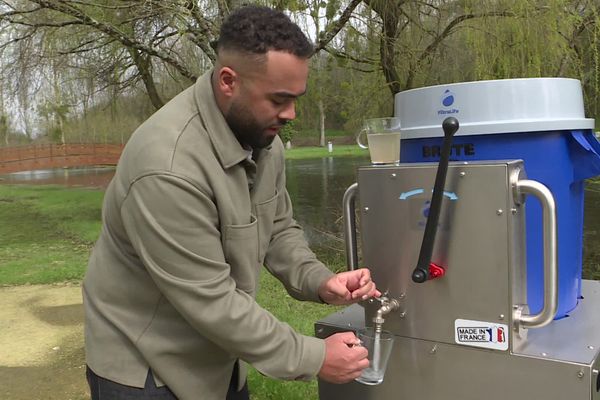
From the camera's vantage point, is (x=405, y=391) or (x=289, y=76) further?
(x=405, y=391)

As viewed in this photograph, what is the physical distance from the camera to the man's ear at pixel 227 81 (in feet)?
4.33

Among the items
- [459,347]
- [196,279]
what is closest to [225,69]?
[196,279]

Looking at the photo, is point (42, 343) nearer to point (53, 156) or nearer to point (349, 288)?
point (349, 288)

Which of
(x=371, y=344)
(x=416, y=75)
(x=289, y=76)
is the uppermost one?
(x=416, y=75)

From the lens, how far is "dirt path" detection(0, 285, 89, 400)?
3127 mm

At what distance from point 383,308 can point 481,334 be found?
25 centimetres

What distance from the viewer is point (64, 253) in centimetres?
692

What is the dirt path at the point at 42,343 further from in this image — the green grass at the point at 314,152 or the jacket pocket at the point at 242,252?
the green grass at the point at 314,152

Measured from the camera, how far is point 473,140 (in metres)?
1.49

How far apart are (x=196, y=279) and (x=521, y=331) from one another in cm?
76

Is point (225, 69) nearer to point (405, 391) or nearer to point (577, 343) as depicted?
point (405, 391)

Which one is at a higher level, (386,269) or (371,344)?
(386,269)

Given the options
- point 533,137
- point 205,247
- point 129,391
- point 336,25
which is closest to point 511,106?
point 533,137

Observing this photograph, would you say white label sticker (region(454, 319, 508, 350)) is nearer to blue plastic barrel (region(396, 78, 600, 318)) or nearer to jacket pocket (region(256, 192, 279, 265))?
blue plastic barrel (region(396, 78, 600, 318))
